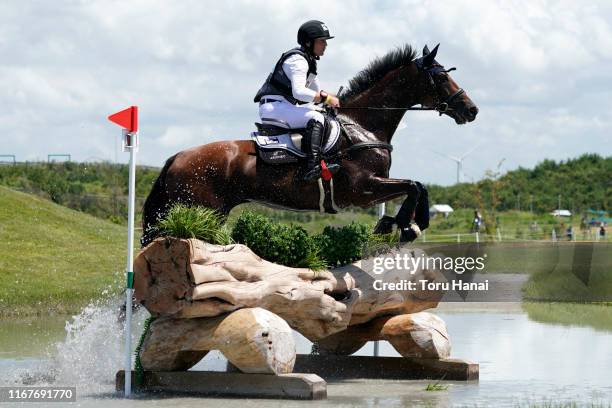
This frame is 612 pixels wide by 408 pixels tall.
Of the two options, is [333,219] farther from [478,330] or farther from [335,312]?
[335,312]

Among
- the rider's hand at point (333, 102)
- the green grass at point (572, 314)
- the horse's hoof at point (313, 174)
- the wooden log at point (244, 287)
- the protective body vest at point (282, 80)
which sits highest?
the protective body vest at point (282, 80)

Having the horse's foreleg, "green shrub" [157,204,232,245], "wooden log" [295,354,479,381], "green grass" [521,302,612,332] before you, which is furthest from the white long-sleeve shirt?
"green grass" [521,302,612,332]

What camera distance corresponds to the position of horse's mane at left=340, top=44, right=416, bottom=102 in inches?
492

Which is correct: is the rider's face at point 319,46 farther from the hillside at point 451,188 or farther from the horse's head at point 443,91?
the hillside at point 451,188

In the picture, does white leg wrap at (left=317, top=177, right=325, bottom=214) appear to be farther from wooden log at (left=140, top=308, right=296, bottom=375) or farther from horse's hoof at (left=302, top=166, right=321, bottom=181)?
wooden log at (left=140, top=308, right=296, bottom=375)

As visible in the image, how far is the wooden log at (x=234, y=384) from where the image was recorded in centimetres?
1029

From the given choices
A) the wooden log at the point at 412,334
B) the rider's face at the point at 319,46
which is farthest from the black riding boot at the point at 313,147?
the wooden log at the point at 412,334

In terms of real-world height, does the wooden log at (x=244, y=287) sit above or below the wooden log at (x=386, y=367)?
above

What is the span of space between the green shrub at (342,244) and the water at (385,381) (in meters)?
1.35

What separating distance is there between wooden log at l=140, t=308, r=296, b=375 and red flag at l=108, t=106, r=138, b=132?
6.19 feet

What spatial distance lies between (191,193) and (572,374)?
472cm

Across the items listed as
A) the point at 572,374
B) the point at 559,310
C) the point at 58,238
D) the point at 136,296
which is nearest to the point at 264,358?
the point at 136,296

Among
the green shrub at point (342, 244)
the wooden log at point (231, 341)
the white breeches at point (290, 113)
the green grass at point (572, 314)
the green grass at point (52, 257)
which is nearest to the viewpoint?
the wooden log at point (231, 341)

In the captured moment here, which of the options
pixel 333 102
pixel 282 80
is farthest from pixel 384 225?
pixel 282 80
